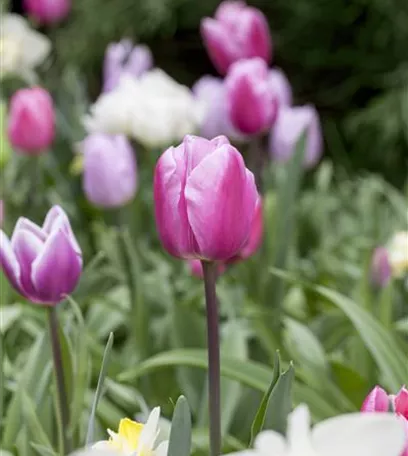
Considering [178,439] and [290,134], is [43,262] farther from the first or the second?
[290,134]

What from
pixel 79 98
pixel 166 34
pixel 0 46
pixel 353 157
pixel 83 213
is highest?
pixel 0 46

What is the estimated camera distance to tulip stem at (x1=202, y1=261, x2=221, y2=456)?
1.80 feet

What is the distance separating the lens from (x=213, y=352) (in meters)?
0.55

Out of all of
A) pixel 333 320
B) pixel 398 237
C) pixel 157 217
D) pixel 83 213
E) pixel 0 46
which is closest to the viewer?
pixel 157 217

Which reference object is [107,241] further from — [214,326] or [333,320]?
[214,326]

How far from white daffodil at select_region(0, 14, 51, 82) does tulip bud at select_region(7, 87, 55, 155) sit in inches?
8.9

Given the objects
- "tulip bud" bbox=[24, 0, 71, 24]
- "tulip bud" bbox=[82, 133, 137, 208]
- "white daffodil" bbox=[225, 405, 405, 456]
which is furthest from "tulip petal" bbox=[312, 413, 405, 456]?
"tulip bud" bbox=[24, 0, 71, 24]

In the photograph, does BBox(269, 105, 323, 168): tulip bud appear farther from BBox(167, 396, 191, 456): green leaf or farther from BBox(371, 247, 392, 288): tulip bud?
BBox(167, 396, 191, 456): green leaf

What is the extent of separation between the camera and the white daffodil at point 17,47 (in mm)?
1658

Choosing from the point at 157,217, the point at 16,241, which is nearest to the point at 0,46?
the point at 16,241

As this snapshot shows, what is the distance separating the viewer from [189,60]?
11.7 ft

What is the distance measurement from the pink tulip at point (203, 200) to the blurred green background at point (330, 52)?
2.28m

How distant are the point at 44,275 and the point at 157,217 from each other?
0.38ft

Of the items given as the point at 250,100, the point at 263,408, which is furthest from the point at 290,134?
the point at 263,408
